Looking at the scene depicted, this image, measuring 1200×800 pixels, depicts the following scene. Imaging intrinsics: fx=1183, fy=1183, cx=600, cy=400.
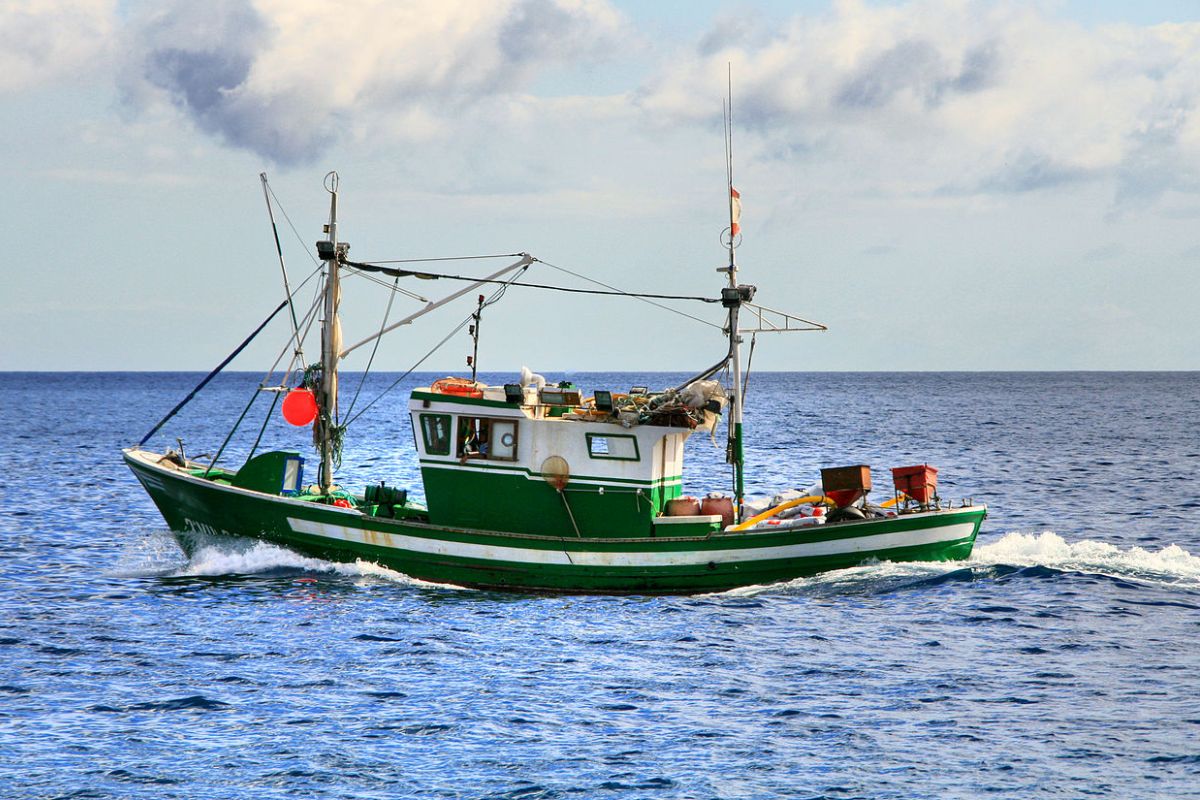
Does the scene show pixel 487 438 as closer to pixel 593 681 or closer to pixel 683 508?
pixel 683 508

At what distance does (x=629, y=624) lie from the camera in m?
22.4

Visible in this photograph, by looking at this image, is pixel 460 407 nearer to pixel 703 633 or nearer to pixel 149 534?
pixel 703 633

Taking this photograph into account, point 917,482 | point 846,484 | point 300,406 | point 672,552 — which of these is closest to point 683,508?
point 672,552

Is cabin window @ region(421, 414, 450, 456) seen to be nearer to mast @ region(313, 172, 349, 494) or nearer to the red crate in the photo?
mast @ region(313, 172, 349, 494)

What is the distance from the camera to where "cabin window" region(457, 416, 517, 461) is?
80.7 feet

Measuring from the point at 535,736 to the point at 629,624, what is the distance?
607 centimetres

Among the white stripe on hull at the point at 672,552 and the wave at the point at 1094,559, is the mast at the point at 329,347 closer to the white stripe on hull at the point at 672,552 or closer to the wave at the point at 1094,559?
the white stripe on hull at the point at 672,552

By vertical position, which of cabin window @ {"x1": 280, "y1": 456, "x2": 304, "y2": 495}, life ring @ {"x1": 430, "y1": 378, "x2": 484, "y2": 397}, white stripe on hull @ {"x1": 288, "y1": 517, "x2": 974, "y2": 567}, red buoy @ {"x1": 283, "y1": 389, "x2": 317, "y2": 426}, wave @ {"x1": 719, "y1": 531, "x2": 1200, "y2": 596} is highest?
life ring @ {"x1": 430, "y1": 378, "x2": 484, "y2": 397}

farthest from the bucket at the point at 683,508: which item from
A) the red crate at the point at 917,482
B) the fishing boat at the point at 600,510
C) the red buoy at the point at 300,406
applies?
the red buoy at the point at 300,406

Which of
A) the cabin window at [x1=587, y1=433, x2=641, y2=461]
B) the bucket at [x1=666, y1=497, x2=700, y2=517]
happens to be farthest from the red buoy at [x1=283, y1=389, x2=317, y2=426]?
the bucket at [x1=666, y1=497, x2=700, y2=517]

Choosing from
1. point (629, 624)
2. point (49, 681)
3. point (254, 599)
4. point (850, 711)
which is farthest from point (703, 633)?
point (49, 681)

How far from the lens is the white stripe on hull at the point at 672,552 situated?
79.2 feet

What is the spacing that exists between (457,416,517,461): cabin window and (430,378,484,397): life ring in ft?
1.81

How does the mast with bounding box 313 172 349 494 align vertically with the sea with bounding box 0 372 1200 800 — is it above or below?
above
